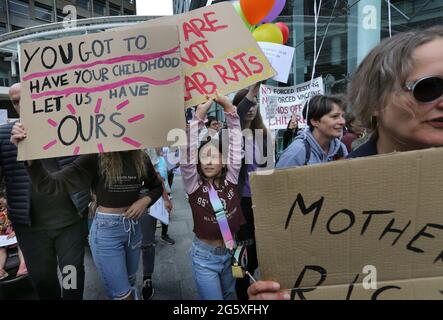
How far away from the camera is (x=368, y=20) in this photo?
4406 millimetres

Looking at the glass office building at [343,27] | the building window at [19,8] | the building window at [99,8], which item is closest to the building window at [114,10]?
the building window at [99,8]

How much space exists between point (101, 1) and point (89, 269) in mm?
48327

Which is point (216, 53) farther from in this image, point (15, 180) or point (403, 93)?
point (15, 180)

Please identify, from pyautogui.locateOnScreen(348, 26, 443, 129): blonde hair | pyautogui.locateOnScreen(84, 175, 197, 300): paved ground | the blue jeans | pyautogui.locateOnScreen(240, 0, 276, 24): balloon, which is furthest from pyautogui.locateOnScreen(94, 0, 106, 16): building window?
pyautogui.locateOnScreen(348, 26, 443, 129): blonde hair

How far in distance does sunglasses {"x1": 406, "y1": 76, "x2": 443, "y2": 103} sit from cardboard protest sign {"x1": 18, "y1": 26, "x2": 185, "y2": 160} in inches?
34.2

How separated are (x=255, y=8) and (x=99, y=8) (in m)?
48.6

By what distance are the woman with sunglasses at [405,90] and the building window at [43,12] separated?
41.8 meters

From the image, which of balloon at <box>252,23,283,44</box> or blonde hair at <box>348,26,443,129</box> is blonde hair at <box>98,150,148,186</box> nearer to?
blonde hair at <box>348,26,443,129</box>

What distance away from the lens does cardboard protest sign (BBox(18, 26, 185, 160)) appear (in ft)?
4.34

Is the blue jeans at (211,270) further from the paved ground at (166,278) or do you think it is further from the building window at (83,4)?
the building window at (83,4)

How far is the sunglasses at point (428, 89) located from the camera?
0.88m

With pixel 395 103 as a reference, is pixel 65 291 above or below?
below
